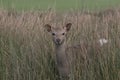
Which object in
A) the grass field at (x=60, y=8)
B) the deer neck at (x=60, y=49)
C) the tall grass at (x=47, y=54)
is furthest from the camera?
the grass field at (x=60, y=8)

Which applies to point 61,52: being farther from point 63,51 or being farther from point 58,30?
point 58,30

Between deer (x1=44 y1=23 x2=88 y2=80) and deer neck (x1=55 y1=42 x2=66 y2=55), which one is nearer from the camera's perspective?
deer (x1=44 y1=23 x2=88 y2=80)

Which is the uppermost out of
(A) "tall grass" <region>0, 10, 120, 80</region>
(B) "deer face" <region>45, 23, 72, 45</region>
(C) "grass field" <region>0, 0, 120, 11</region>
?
(C) "grass field" <region>0, 0, 120, 11</region>

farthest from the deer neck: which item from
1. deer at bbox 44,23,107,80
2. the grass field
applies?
the grass field

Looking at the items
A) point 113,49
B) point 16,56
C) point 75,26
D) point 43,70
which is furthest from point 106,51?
point 75,26

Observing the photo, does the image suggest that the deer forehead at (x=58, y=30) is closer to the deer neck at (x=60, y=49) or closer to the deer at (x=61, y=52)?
the deer at (x=61, y=52)

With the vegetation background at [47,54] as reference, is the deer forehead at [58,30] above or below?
above

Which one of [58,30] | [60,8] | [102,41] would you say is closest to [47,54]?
[58,30]

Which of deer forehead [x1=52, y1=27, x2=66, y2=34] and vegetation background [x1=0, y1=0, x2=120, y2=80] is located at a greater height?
deer forehead [x1=52, y1=27, x2=66, y2=34]

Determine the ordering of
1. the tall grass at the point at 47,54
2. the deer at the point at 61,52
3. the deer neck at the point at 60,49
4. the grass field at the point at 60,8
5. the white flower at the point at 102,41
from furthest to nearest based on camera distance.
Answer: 1. the grass field at the point at 60,8
2. the deer neck at the point at 60,49
3. the deer at the point at 61,52
4. the white flower at the point at 102,41
5. the tall grass at the point at 47,54

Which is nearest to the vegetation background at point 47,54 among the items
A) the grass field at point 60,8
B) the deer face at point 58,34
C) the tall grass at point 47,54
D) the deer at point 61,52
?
the tall grass at point 47,54

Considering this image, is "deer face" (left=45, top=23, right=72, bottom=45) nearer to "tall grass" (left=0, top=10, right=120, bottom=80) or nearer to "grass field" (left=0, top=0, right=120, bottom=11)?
"tall grass" (left=0, top=10, right=120, bottom=80)

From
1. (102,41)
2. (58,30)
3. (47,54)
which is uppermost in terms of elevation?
(58,30)

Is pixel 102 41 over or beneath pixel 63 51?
over
